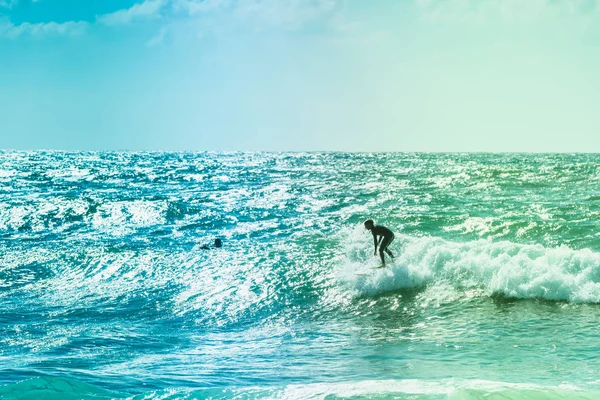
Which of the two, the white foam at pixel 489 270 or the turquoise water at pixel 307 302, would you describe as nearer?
the turquoise water at pixel 307 302

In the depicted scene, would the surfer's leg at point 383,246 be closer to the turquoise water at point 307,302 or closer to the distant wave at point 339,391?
the turquoise water at point 307,302

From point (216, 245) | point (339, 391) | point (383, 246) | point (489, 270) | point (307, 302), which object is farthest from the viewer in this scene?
point (216, 245)

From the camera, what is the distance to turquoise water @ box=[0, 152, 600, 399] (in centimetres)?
757

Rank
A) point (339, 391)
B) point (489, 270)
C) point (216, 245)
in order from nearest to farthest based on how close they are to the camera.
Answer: point (339, 391) < point (489, 270) < point (216, 245)

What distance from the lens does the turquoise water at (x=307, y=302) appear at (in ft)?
24.8

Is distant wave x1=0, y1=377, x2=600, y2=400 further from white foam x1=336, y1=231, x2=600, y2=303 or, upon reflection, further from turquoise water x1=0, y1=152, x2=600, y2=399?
white foam x1=336, y1=231, x2=600, y2=303

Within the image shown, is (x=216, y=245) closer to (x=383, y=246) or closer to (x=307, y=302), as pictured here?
(x=383, y=246)

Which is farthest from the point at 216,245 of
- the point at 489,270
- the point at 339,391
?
the point at 339,391

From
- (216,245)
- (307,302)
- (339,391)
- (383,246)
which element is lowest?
(307,302)

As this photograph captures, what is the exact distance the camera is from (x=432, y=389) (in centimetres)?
644

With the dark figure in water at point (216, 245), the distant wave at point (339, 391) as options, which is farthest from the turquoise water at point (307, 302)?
the dark figure in water at point (216, 245)

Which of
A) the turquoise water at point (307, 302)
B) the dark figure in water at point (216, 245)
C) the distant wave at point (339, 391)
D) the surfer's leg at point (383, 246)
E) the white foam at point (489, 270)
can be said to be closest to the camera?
the distant wave at point (339, 391)

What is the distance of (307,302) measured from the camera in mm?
14016

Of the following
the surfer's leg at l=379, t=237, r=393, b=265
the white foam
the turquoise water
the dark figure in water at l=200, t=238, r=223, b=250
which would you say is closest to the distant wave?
the turquoise water
